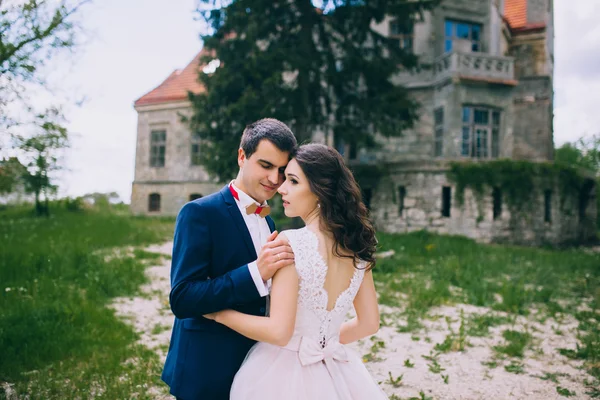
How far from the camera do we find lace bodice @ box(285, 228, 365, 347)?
2.00m

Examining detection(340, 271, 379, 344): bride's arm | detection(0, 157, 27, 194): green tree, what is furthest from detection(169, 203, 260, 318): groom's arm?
detection(0, 157, 27, 194): green tree

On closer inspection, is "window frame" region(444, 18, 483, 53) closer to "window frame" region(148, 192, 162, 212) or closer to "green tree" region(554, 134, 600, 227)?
"window frame" region(148, 192, 162, 212)

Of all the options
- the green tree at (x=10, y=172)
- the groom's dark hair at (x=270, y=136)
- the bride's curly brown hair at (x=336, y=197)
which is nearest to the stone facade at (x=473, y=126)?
the green tree at (x=10, y=172)

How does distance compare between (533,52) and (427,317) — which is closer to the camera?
(427,317)

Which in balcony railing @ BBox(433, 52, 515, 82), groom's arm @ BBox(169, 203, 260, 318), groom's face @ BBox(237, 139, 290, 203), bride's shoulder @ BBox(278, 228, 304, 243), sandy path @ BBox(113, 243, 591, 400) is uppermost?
balcony railing @ BBox(433, 52, 515, 82)

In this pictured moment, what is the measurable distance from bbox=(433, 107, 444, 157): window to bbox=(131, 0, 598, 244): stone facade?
0.04 metres

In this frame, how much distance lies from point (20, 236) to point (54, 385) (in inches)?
384

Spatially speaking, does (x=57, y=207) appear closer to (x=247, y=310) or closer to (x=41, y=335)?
(x=41, y=335)

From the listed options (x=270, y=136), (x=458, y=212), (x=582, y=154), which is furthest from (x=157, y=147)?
(x=582, y=154)

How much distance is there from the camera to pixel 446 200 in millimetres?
15914

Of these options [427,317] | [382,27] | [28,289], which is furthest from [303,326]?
[382,27]

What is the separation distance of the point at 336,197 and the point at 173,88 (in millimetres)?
23791

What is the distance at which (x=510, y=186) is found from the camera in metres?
15.2

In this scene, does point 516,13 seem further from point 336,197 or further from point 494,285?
point 336,197
